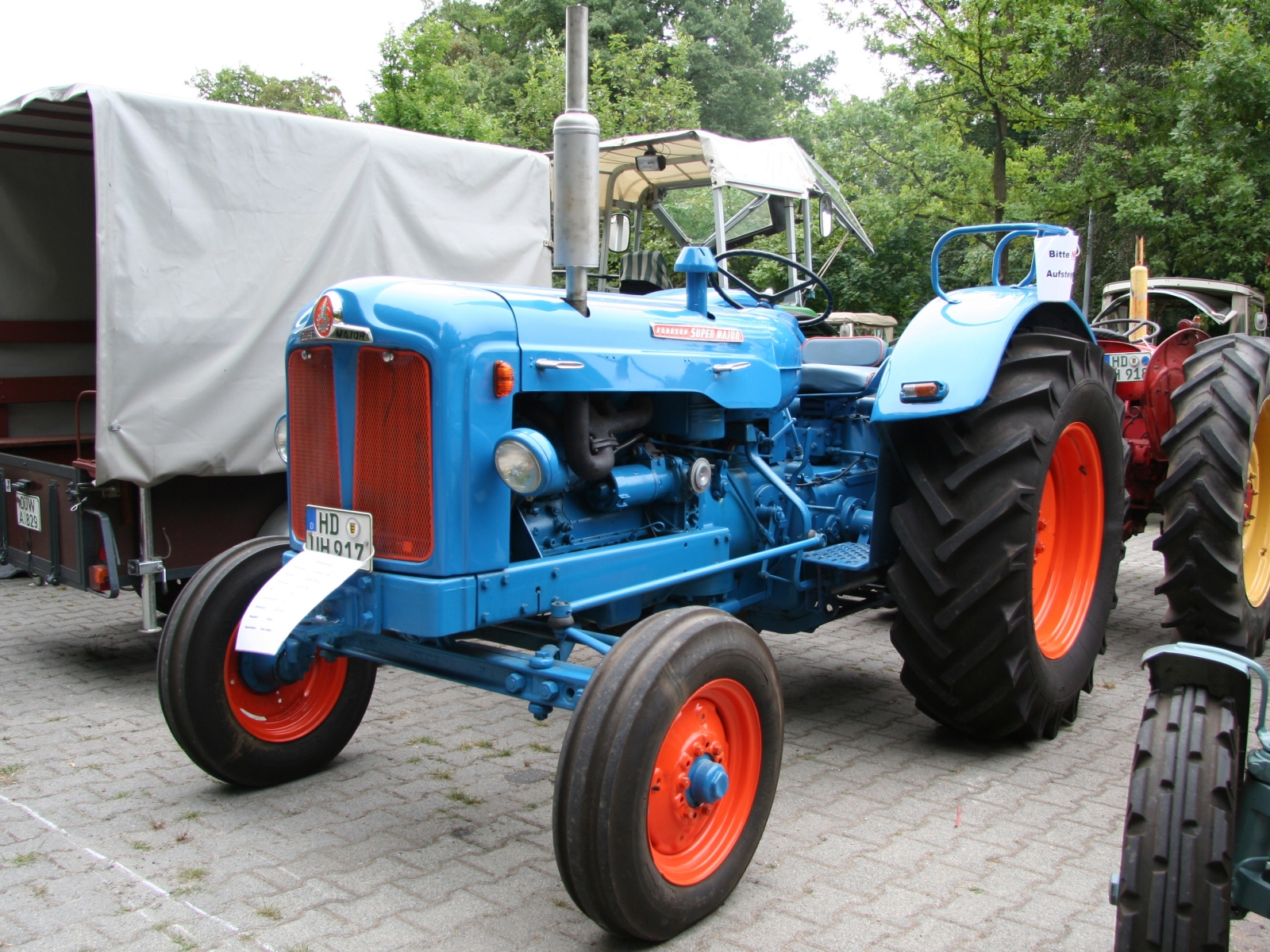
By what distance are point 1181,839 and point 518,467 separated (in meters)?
1.61

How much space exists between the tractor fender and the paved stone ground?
4.06 feet

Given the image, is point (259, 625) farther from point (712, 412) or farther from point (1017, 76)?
point (1017, 76)

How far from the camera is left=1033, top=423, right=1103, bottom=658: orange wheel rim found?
13.2ft

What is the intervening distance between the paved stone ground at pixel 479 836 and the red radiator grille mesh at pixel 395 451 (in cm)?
90

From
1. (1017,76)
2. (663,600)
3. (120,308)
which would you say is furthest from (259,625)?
(1017,76)

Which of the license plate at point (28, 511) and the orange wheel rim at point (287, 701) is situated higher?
the license plate at point (28, 511)

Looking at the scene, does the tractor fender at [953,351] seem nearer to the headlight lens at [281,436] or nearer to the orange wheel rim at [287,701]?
the headlight lens at [281,436]

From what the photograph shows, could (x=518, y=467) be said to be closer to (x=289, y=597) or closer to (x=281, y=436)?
(x=289, y=597)

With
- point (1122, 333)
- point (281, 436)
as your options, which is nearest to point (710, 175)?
point (1122, 333)

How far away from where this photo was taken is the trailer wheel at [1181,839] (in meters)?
1.85

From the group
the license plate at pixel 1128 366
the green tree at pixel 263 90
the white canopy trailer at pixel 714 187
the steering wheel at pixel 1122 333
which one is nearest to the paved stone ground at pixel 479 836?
the license plate at pixel 1128 366

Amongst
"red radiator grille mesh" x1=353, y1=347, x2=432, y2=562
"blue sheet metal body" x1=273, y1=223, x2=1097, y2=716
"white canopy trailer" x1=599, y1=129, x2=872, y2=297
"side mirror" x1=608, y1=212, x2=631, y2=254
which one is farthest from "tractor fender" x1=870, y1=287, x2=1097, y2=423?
"side mirror" x1=608, y1=212, x2=631, y2=254

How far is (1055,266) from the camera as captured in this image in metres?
3.88

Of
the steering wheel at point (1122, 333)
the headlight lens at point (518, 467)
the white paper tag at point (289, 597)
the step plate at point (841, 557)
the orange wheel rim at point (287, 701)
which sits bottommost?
the orange wheel rim at point (287, 701)
